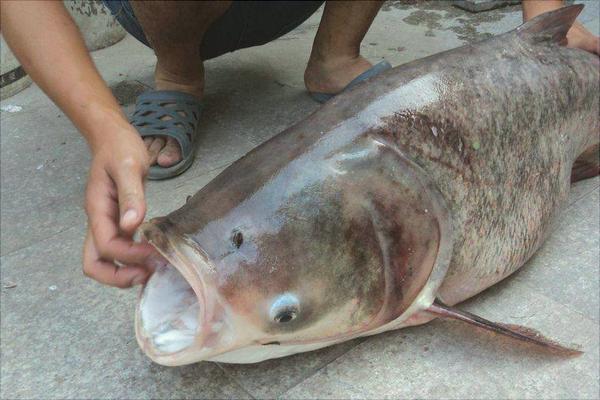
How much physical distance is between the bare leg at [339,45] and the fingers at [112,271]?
1921 millimetres

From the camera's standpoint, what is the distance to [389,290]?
1439 mm

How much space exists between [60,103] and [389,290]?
36.6 inches

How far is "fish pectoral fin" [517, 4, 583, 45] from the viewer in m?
1.98

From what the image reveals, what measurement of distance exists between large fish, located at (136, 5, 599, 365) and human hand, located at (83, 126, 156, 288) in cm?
5

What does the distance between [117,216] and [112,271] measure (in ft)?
0.38

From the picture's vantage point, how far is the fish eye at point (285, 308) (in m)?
1.29

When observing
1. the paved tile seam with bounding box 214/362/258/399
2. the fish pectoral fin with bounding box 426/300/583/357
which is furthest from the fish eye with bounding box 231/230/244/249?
the fish pectoral fin with bounding box 426/300/583/357

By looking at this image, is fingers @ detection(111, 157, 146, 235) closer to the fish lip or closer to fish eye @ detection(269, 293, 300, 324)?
the fish lip

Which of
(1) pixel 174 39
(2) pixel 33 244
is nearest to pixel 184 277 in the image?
(2) pixel 33 244

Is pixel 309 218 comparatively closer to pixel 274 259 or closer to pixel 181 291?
pixel 274 259

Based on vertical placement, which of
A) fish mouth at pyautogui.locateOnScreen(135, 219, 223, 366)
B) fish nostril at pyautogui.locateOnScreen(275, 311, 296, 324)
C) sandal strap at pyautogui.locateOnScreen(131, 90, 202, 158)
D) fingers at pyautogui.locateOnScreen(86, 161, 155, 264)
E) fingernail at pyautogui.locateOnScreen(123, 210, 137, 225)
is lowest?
sandal strap at pyautogui.locateOnScreen(131, 90, 202, 158)

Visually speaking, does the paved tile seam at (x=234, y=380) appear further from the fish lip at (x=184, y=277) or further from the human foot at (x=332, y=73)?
the human foot at (x=332, y=73)

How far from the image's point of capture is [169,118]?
2.71 metres

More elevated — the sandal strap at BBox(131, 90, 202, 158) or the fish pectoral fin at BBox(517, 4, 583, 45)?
the fish pectoral fin at BBox(517, 4, 583, 45)
